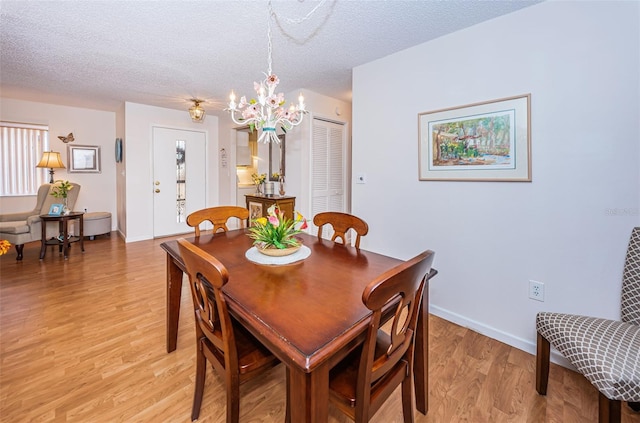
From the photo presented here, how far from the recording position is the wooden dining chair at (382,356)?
2.78 feet

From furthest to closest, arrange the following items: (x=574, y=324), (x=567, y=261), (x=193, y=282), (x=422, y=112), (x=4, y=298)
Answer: (x=4, y=298), (x=422, y=112), (x=567, y=261), (x=574, y=324), (x=193, y=282)

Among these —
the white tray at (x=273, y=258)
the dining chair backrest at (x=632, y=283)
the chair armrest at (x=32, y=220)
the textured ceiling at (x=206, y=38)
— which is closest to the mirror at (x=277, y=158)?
the textured ceiling at (x=206, y=38)

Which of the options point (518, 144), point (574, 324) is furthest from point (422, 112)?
point (574, 324)

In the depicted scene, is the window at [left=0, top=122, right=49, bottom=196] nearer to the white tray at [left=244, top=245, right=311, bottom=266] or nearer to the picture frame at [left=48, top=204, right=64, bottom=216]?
the picture frame at [left=48, top=204, right=64, bottom=216]

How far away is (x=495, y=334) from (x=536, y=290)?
0.45 metres

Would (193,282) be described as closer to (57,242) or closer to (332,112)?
(332,112)

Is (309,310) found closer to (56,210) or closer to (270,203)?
(270,203)

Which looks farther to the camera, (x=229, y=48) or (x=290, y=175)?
(x=290, y=175)

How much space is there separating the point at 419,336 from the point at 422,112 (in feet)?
5.99

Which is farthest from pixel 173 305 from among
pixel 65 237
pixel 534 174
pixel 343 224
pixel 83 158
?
pixel 83 158

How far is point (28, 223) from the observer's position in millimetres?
3748

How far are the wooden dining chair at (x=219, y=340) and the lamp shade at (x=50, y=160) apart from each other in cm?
481

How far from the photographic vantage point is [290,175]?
4.10 meters

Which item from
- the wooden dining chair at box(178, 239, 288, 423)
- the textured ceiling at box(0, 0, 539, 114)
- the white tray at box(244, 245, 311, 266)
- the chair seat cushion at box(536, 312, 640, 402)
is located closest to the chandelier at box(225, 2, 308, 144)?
the textured ceiling at box(0, 0, 539, 114)
